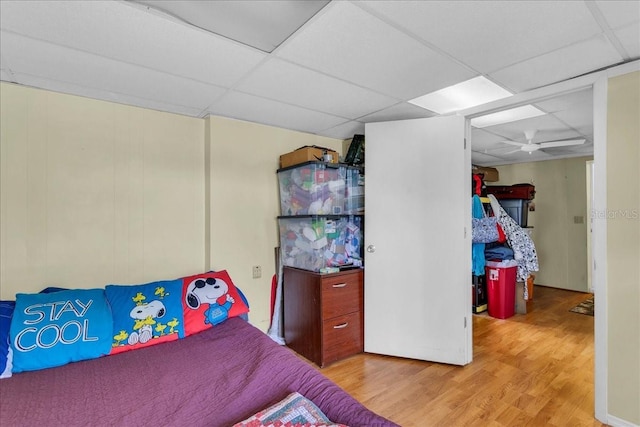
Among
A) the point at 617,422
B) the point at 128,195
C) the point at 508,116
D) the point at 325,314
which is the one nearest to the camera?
the point at 617,422

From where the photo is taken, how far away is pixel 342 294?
2732mm

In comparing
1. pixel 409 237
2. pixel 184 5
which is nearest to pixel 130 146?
pixel 184 5

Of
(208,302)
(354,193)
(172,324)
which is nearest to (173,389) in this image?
(172,324)

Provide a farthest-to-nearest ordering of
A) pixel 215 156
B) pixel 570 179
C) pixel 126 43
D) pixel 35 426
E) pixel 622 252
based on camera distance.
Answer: pixel 570 179 < pixel 215 156 < pixel 622 252 < pixel 126 43 < pixel 35 426

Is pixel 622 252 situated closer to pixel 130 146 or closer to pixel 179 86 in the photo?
pixel 179 86

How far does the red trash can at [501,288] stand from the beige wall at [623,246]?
1.88 m

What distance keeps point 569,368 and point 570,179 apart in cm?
357

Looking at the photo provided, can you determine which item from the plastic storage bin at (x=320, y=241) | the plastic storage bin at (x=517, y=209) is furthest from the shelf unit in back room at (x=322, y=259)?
the plastic storage bin at (x=517, y=209)

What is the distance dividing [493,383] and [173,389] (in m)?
2.20

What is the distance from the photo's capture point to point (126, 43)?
157cm

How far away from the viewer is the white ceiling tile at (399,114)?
8.36 ft

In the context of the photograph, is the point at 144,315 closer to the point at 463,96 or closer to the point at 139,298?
the point at 139,298

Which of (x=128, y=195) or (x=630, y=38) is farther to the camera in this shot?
(x=128, y=195)

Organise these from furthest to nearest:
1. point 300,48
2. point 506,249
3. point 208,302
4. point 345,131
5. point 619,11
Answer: point 506,249, point 345,131, point 208,302, point 300,48, point 619,11
